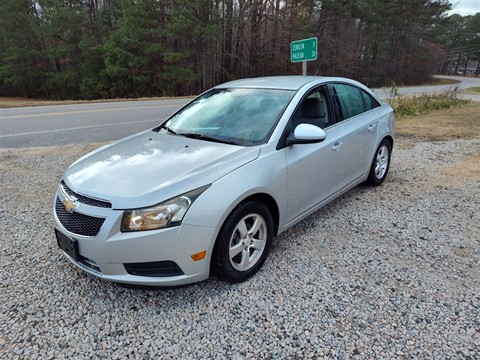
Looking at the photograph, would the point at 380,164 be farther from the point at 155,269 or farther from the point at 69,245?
the point at 69,245

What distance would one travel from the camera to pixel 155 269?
2.29 m

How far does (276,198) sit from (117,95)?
26.1 meters

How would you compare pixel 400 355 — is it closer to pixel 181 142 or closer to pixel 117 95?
pixel 181 142

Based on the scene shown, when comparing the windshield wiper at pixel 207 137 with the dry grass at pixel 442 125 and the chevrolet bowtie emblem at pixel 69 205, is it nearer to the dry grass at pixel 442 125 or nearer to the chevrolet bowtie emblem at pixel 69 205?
the chevrolet bowtie emblem at pixel 69 205

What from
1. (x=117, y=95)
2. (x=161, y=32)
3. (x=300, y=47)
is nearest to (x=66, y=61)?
(x=117, y=95)

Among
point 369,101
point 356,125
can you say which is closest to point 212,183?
point 356,125

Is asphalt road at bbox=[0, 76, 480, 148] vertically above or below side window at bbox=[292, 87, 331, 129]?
below

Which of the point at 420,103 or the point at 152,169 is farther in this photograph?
the point at 420,103

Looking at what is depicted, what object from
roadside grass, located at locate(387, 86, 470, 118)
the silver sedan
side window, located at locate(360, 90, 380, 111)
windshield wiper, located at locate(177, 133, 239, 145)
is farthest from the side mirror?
roadside grass, located at locate(387, 86, 470, 118)

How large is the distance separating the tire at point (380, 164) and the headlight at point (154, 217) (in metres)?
3.13

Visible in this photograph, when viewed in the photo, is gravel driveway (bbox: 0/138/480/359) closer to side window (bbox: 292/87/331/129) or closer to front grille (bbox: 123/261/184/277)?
front grille (bbox: 123/261/184/277)

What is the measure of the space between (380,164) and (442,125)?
6.32 meters

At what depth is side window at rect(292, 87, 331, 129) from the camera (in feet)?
10.9

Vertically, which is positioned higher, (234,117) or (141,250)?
(234,117)
